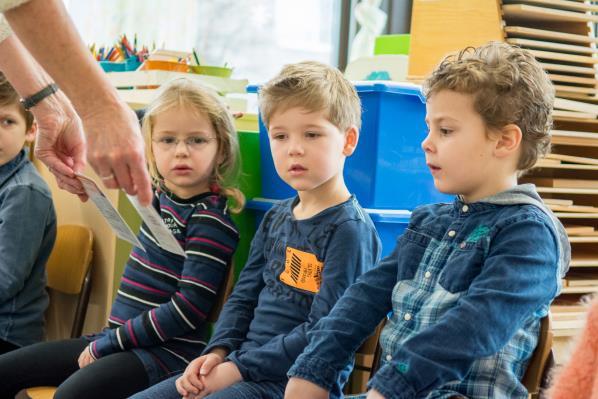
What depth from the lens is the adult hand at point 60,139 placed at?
4.99ft

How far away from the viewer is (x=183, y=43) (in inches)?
132

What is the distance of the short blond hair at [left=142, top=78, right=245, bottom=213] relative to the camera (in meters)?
1.98

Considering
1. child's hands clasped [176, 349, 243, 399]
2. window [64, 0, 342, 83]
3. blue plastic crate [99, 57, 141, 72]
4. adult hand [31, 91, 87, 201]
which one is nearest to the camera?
adult hand [31, 91, 87, 201]

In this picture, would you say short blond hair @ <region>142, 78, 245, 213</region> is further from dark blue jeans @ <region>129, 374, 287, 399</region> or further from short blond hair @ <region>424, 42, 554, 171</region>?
short blond hair @ <region>424, 42, 554, 171</region>

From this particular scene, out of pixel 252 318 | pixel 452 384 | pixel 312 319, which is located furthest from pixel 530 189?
pixel 252 318

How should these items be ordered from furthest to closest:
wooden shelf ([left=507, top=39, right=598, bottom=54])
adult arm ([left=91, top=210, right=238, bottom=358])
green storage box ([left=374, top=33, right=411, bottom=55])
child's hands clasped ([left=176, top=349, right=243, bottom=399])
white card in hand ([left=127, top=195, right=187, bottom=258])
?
green storage box ([left=374, top=33, right=411, bottom=55]) → wooden shelf ([left=507, top=39, right=598, bottom=54]) → adult arm ([left=91, top=210, right=238, bottom=358]) → child's hands clasped ([left=176, top=349, right=243, bottom=399]) → white card in hand ([left=127, top=195, right=187, bottom=258])

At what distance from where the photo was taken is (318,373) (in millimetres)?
1392

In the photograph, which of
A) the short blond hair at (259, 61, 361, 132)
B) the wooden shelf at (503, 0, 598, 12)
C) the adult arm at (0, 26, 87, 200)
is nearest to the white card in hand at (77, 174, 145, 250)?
the adult arm at (0, 26, 87, 200)

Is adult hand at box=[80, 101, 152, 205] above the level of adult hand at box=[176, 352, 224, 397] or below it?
above

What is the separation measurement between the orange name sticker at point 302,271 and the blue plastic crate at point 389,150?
0.86 ft

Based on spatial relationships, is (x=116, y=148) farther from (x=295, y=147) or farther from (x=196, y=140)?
(x=196, y=140)

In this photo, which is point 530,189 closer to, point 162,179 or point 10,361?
point 162,179

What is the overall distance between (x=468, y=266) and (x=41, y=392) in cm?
115

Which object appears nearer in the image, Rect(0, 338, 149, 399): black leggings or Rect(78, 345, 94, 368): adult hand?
Rect(0, 338, 149, 399): black leggings
